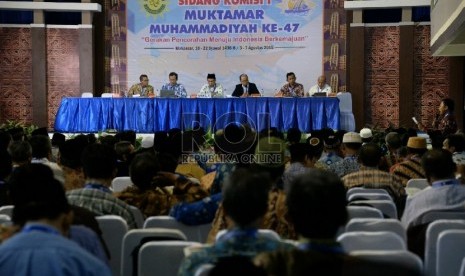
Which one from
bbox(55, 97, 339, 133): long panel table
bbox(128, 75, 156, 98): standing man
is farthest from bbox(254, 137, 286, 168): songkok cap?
bbox(128, 75, 156, 98): standing man

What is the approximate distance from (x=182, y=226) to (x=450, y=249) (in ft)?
4.12

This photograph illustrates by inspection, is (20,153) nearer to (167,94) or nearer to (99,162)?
(99,162)

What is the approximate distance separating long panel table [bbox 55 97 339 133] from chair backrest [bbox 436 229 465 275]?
31.4 feet

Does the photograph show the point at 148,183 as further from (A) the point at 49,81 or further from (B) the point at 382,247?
(A) the point at 49,81

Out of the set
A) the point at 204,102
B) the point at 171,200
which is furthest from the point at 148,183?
the point at 204,102

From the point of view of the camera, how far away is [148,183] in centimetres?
427

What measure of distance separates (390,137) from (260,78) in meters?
8.17

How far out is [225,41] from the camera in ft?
50.9

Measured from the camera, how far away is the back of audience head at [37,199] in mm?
2363

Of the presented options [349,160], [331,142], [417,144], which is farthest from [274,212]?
[331,142]

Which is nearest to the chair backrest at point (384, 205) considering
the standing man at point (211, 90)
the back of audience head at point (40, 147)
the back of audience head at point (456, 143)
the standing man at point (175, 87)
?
the back of audience head at point (40, 147)

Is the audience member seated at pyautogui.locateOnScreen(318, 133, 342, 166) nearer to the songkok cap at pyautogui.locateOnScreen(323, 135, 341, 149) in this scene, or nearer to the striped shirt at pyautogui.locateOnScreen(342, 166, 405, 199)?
the songkok cap at pyautogui.locateOnScreen(323, 135, 341, 149)

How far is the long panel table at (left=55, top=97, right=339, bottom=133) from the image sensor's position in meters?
13.1

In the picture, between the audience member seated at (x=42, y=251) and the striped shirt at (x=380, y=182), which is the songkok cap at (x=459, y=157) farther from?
the audience member seated at (x=42, y=251)
